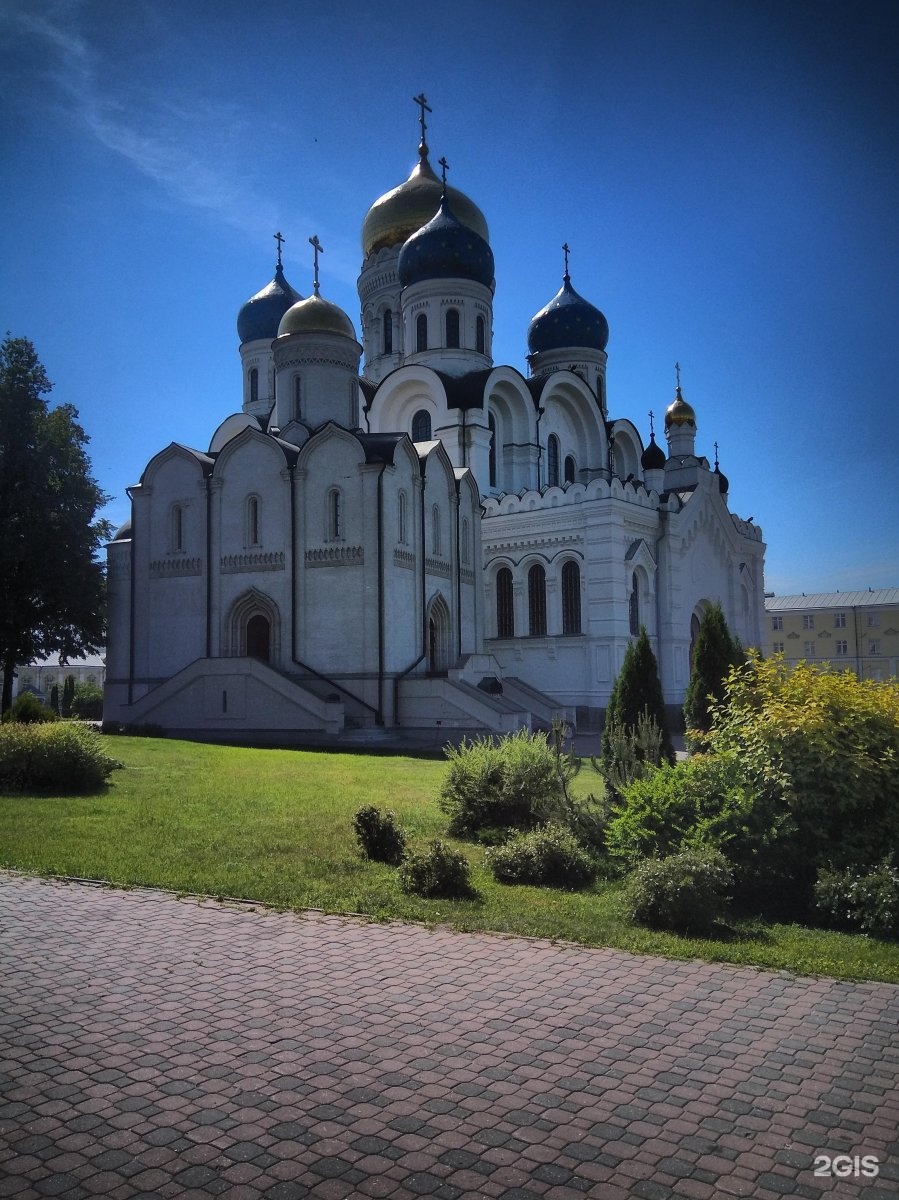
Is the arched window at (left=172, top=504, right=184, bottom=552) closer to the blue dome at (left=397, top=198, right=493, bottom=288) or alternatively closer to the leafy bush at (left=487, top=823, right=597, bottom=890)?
the blue dome at (left=397, top=198, right=493, bottom=288)

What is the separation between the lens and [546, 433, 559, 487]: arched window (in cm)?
3575

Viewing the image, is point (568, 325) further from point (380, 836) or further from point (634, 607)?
point (380, 836)

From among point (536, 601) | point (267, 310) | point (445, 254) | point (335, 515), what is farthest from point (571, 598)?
point (267, 310)

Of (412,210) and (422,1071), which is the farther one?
(412,210)

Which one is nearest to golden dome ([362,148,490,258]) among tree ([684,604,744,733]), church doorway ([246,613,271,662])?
church doorway ([246,613,271,662])

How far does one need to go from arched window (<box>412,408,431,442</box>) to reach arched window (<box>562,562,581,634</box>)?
7.28 meters

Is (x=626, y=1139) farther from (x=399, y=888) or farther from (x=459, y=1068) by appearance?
(x=399, y=888)

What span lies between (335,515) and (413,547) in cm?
232

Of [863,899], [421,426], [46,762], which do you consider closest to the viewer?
[863,899]

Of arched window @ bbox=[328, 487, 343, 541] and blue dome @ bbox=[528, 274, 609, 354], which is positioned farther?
blue dome @ bbox=[528, 274, 609, 354]

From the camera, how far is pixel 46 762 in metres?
12.7

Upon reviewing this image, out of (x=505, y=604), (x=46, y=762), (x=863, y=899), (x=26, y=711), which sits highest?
(x=505, y=604)

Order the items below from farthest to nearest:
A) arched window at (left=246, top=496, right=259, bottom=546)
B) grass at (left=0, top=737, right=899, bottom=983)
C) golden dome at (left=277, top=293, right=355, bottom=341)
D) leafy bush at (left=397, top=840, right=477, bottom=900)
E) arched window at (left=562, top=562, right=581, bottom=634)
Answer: arched window at (left=562, top=562, right=581, bottom=634)
golden dome at (left=277, top=293, right=355, bottom=341)
arched window at (left=246, top=496, right=259, bottom=546)
leafy bush at (left=397, top=840, right=477, bottom=900)
grass at (left=0, top=737, right=899, bottom=983)

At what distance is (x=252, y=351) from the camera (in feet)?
136
